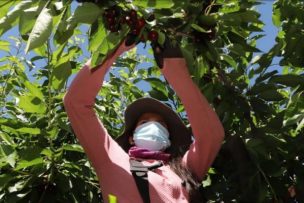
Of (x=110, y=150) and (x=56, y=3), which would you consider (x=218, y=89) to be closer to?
(x=110, y=150)

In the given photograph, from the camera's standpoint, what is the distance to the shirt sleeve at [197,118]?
208 centimetres

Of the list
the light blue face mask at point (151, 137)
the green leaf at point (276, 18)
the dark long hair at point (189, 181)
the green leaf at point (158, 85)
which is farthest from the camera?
the green leaf at point (158, 85)

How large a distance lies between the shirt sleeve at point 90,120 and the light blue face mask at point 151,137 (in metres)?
0.12

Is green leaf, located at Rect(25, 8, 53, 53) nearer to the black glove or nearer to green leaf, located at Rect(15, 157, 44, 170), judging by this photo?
the black glove

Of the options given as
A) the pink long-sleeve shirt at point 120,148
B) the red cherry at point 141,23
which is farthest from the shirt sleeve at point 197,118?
the red cherry at point 141,23

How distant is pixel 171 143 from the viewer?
2484 millimetres

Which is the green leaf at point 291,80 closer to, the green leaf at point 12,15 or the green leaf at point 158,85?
the green leaf at point 158,85

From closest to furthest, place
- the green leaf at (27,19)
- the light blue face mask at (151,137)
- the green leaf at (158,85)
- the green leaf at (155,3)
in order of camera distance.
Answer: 1. the green leaf at (27,19)
2. the green leaf at (155,3)
3. the light blue face mask at (151,137)
4. the green leaf at (158,85)

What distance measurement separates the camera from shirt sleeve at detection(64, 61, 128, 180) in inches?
82.3

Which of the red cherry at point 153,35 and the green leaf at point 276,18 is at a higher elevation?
the red cherry at point 153,35

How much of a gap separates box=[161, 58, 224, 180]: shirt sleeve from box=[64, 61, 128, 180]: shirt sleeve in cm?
27

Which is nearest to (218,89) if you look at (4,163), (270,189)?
(270,189)

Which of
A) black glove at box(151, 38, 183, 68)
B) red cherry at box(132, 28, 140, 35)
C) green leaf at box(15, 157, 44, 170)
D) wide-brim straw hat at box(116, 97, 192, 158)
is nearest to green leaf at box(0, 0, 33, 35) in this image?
red cherry at box(132, 28, 140, 35)

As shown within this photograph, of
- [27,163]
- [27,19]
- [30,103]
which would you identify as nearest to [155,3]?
[27,19]
